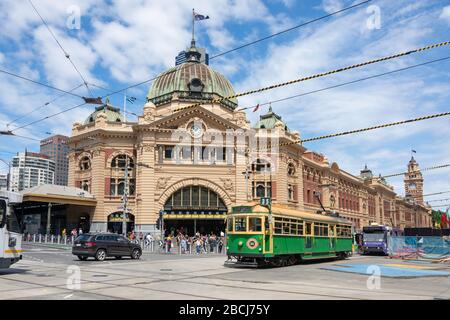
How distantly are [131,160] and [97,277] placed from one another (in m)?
40.5

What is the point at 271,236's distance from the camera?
23062 mm

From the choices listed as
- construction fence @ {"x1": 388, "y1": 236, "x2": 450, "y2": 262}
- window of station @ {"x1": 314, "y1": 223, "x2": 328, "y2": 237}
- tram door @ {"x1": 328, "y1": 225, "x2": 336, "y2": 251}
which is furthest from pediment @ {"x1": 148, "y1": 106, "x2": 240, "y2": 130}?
window of station @ {"x1": 314, "y1": 223, "x2": 328, "y2": 237}

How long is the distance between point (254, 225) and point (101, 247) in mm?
9802

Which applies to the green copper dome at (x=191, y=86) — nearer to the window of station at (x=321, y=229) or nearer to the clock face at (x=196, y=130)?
the clock face at (x=196, y=130)

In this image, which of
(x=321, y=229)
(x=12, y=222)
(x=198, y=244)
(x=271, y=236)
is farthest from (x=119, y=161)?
(x=12, y=222)

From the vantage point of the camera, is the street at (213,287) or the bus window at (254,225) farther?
the bus window at (254,225)

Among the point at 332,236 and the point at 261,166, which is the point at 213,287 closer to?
the point at 332,236

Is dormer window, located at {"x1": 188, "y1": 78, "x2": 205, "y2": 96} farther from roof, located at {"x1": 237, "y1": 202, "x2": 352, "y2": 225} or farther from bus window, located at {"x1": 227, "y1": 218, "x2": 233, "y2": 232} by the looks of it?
bus window, located at {"x1": 227, "y1": 218, "x2": 233, "y2": 232}

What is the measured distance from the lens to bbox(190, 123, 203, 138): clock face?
5534 cm

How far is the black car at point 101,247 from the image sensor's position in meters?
26.3

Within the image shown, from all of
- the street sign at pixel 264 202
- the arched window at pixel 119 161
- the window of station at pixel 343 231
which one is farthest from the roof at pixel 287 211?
the arched window at pixel 119 161
